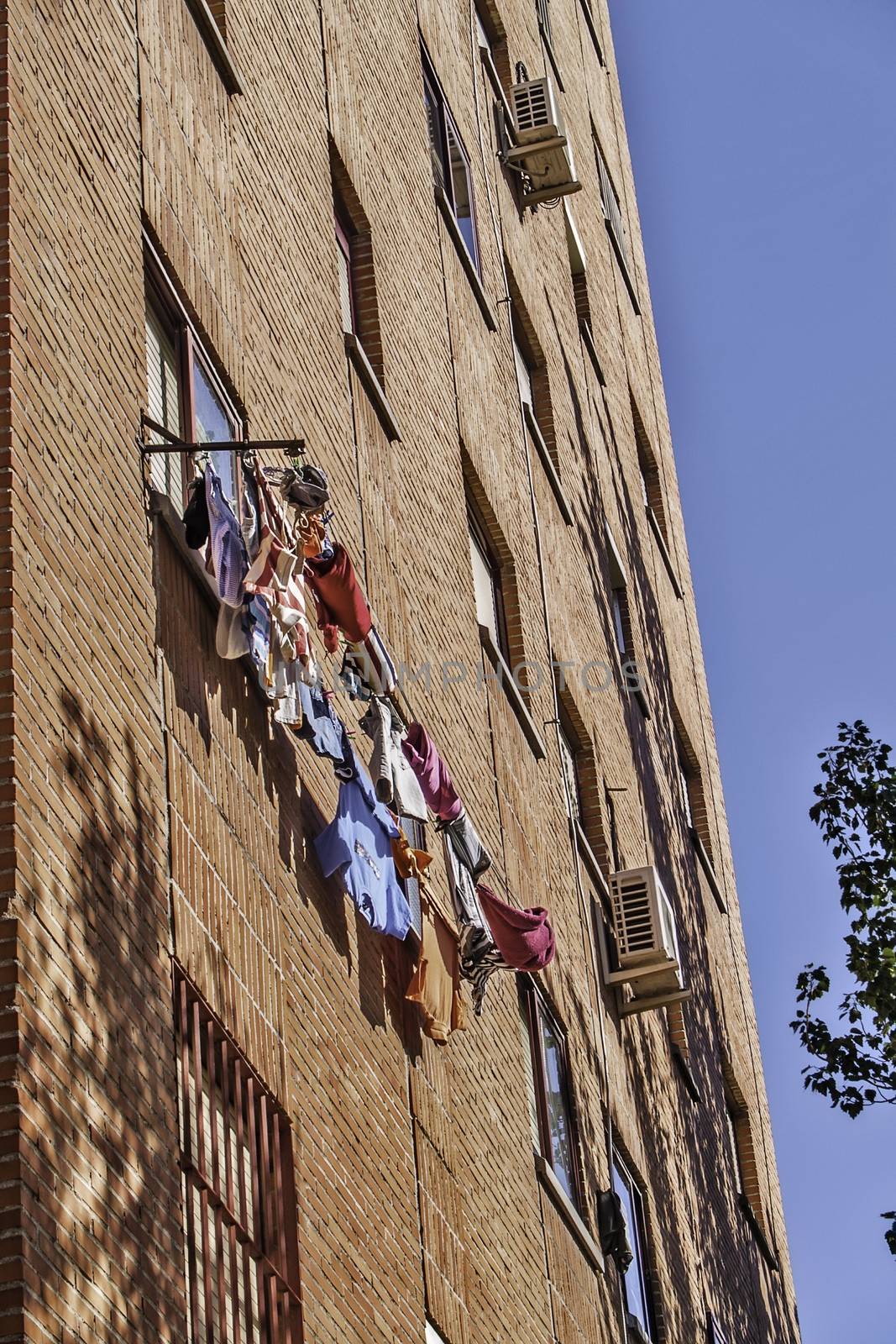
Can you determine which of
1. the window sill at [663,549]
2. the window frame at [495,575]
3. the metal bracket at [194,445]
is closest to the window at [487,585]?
the window frame at [495,575]

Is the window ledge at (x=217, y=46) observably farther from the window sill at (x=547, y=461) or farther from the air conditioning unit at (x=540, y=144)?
the air conditioning unit at (x=540, y=144)

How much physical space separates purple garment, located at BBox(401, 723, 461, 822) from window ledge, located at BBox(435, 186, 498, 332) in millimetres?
6717

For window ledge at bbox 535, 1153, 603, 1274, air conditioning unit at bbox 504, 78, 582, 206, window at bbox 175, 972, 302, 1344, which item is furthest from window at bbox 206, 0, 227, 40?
air conditioning unit at bbox 504, 78, 582, 206

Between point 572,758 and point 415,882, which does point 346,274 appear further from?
point 572,758

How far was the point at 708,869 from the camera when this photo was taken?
28062 millimetres

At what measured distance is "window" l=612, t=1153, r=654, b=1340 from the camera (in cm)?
1783

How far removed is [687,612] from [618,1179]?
48.2 ft

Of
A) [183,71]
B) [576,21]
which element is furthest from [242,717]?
[576,21]

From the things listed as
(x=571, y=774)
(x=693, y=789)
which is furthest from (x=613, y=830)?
(x=693, y=789)

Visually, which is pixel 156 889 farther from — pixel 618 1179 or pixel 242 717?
pixel 618 1179

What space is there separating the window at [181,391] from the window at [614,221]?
64.5ft

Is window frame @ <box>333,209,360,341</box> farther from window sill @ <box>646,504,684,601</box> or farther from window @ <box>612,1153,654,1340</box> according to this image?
window sill @ <box>646,504,684,601</box>

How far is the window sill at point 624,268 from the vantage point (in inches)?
1187

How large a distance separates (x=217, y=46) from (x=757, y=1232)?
17.5m
